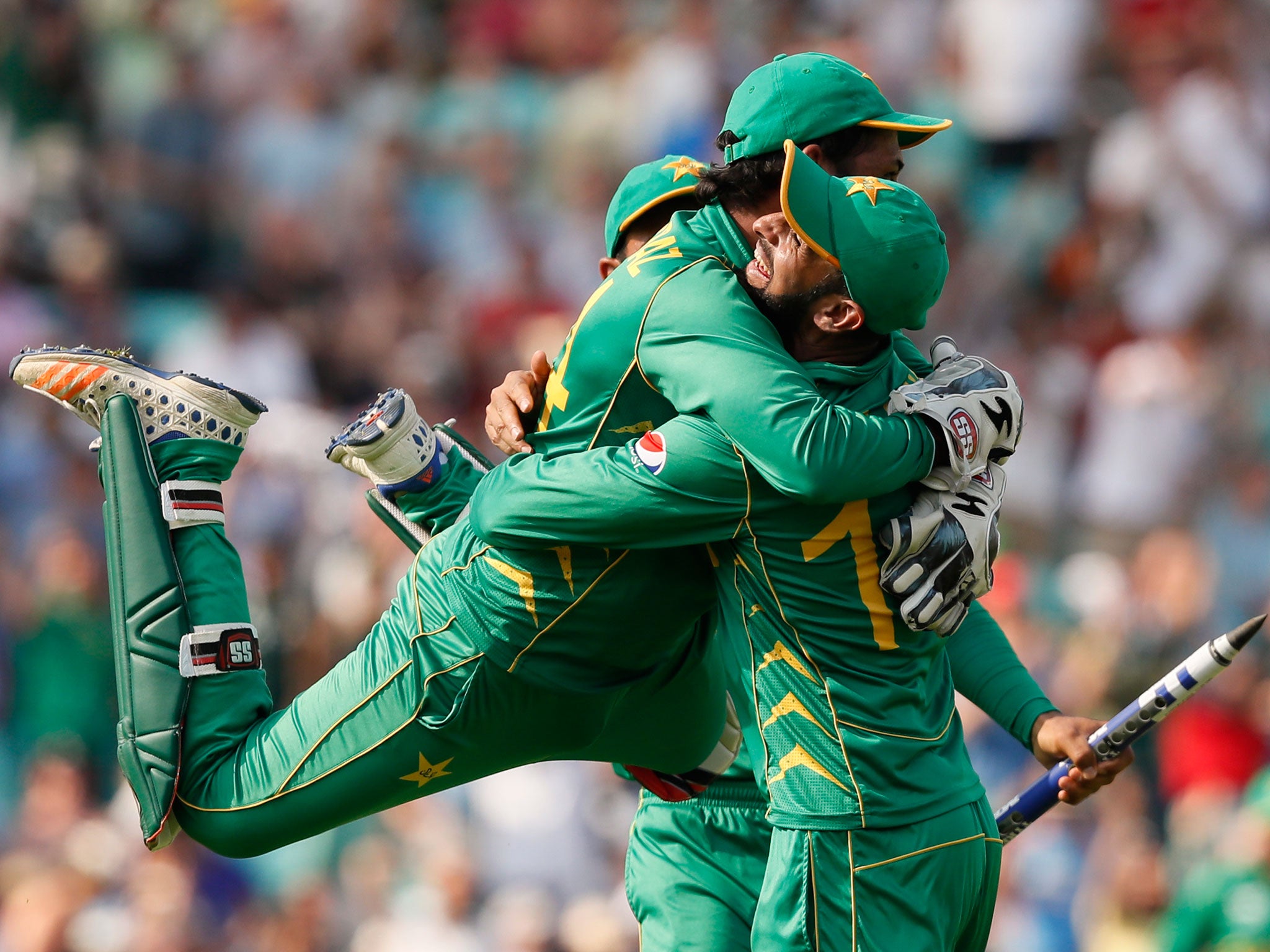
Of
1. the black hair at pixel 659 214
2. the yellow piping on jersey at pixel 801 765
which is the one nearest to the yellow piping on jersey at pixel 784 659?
the yellow piping on jersey at pixel 801 765

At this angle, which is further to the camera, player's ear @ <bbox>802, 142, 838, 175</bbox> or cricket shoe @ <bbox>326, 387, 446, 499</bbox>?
cricket shoe @ <bbox>326, 387, 446, 499</bbox>

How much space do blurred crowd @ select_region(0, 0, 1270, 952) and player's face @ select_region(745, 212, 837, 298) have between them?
137 inches

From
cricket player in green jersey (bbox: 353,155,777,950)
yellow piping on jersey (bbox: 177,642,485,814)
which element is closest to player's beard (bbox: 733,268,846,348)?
cricket player in green jersey (bbox: 353,155,777,950)

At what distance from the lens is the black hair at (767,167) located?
3283 mm

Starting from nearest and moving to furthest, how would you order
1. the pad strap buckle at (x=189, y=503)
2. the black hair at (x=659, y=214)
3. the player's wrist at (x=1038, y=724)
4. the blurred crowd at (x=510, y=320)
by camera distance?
the player's wrist at (x=1038, y=724) → the pad strap buckle at (x=189, y=503) → the black hair at (x=659, y=214) → the blurred crowd at (x=510, y=320)

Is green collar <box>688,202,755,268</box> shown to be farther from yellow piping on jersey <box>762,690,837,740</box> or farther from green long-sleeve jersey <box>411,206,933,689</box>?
yellow piping on jersey <box>762,690,837,740</box>

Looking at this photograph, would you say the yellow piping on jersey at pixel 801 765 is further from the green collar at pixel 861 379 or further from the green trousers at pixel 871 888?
the green collar at pixel 861 379

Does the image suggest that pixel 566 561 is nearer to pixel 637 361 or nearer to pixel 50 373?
pixel 637 361

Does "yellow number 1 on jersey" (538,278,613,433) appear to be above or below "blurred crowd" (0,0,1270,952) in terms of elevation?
above

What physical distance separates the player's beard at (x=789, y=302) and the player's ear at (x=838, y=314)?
0.01m

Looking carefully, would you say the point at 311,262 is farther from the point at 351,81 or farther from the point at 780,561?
the point at 780,561

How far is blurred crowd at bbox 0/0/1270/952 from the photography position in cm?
672

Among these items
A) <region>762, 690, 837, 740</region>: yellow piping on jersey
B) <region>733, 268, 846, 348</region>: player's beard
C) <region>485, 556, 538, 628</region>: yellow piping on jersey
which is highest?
<region>733, 268, 846, 348</region>: player's beard

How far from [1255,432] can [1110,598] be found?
3.93 ft
